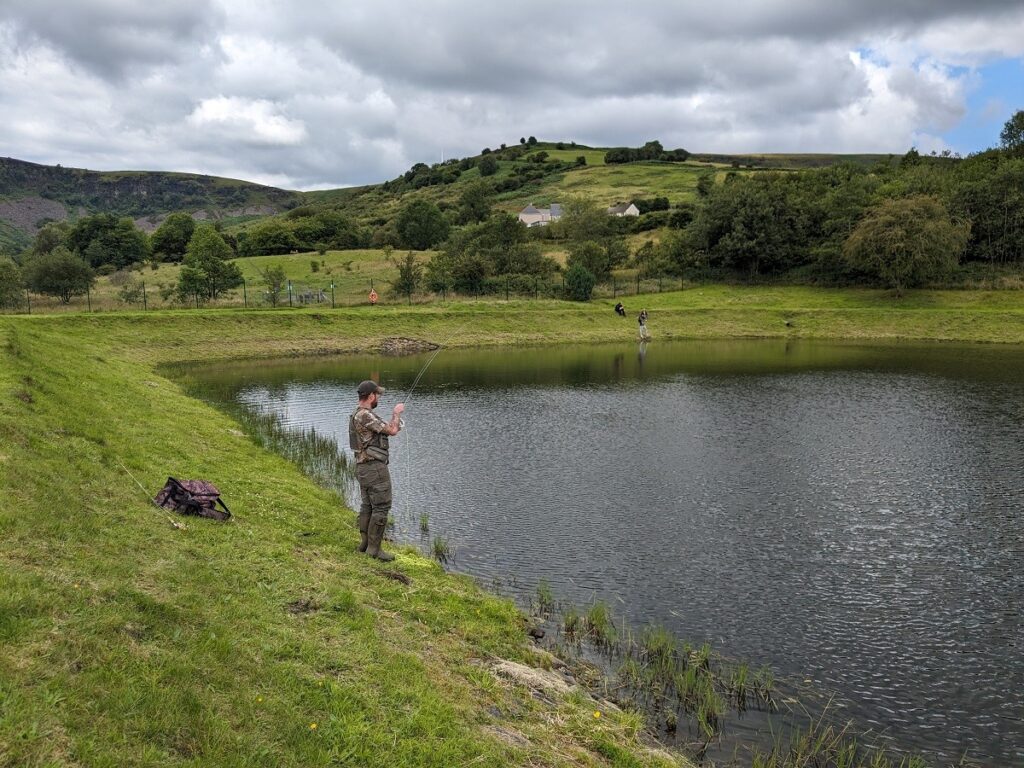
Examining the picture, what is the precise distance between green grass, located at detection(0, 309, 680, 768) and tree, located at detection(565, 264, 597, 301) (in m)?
56.9

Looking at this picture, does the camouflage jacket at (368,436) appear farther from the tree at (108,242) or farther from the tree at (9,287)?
the tree at (108,242)

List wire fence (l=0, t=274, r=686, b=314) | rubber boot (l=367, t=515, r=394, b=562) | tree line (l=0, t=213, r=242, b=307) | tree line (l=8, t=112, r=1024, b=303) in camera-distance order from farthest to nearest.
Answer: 1. tree line (l=8, t=112, r=1024, b=303)
2. tree line (l=0, t=213, r=242, b=307)
3. wire fence (l=0, t=274, r=686, b=314)
4. rubber boot (l=367, t=515, r=394, b=562)

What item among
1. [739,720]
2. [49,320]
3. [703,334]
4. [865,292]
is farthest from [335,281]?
[739,720]

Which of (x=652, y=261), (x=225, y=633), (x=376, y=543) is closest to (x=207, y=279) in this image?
(x=652, y=261)

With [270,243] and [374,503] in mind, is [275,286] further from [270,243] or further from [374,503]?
[374,503]

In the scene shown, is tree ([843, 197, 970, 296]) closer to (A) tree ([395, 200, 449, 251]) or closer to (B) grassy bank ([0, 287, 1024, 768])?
(A) tree ([395, 200, 449, 251])

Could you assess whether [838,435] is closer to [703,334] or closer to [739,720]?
[739,720]

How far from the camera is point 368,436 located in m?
11.0

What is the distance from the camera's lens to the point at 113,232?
105312 millimetres

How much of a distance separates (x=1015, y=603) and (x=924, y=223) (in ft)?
207

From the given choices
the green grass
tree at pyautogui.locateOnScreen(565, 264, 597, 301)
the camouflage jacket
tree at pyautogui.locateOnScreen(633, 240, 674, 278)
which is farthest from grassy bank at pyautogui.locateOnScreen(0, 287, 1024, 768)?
tree at pyautogui.locateOnScreen(633, 240, 674, 278)

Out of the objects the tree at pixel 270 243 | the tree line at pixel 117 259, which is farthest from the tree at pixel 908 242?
the tree at pixel 270 243

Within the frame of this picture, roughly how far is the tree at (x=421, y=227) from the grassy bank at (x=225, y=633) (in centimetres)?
9674

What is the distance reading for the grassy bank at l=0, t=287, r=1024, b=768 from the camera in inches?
217
